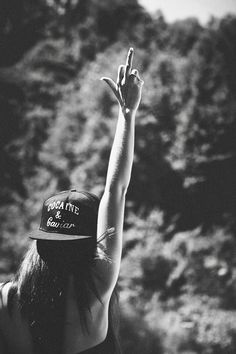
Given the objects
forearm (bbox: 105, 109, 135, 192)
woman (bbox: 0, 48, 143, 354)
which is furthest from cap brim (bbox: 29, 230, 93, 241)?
forearm (bbox: 105, 109, 135, 192)

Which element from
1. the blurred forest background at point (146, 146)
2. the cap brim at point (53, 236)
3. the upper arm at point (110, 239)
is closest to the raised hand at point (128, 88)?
the upper arm at point (110, 239)

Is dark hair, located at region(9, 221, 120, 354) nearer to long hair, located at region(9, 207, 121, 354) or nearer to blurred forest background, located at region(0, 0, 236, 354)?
long hair, located at region(9, 207, 121, 354)

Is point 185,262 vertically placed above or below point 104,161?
below

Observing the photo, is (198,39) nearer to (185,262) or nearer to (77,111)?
(77,111)

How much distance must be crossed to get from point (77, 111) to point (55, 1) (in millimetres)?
1294

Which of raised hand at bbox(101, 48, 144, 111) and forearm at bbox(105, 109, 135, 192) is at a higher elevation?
raised hand at bbox(101, 48, 144, 111)

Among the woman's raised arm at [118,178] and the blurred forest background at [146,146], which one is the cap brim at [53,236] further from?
the blurred forest background at [146,146]

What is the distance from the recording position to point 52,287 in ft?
3.24

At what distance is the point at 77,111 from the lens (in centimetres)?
411

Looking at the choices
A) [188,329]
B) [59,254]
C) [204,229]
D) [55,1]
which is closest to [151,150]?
[204,229]

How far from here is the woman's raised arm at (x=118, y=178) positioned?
3.40 feet

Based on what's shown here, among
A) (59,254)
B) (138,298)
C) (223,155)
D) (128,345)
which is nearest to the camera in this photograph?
(59,254)

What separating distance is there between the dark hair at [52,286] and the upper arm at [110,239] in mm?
27

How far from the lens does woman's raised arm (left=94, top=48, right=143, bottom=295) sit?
3.40 feet
